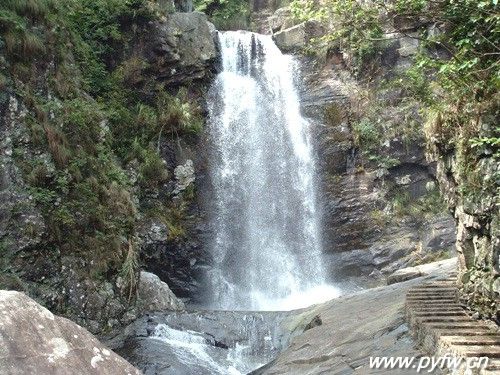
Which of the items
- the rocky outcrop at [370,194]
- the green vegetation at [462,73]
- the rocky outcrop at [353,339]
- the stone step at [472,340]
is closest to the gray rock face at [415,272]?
the rocky outcrop at [353,339]

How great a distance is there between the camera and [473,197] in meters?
5.54

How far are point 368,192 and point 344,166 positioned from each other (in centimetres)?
124

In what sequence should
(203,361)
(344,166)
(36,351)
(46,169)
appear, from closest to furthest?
1. (36,351)
2. (203,361)
3. (46,169)
4. (344,166)

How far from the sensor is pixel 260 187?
17.0 metres

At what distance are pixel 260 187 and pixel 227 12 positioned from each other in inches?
443

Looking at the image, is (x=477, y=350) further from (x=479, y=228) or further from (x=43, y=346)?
(x=43, y=346)

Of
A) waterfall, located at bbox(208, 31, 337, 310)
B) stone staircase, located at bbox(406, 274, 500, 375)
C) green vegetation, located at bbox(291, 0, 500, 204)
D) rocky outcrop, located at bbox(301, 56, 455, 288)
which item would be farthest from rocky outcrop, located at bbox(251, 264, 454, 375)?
rocky outcrop, located at bbox(301, 56, 455, 288)

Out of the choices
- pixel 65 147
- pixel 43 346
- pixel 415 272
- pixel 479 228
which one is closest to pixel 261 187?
pixel 415 272

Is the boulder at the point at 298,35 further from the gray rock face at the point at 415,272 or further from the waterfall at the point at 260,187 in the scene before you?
the gray rock face at the point at 415,272

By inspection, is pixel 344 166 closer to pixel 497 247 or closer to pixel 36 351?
pixel 497 247

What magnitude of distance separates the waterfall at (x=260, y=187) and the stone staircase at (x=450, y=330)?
26.6 ft

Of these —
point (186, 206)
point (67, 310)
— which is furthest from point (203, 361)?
point (186, 206)

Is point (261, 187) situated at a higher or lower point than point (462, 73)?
lower

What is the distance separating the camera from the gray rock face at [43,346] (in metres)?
3.11
